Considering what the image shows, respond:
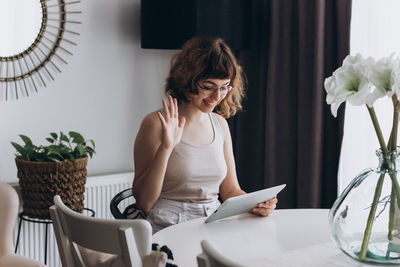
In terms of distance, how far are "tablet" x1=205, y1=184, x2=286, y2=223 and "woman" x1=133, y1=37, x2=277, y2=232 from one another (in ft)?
1.20

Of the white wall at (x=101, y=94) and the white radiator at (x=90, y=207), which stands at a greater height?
the white wall at (x=101, y=94)

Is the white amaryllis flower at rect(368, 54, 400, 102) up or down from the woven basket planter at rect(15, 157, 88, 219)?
up

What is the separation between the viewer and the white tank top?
2.16 m

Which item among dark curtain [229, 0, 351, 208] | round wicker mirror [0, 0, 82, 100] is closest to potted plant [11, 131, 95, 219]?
round wicker mirror [0, 0, 82, 100]

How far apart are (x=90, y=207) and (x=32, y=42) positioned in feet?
3.18

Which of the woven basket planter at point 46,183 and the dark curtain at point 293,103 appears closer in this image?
the woven basket planter at point 46,183

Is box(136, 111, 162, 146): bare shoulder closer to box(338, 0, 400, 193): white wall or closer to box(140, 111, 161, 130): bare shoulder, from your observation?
box(140, 111, 161, 130): bare shoulder

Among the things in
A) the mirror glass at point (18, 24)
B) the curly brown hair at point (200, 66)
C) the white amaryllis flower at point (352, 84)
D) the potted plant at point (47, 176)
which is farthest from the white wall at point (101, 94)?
the white amaryllis flower at point (352, 84)

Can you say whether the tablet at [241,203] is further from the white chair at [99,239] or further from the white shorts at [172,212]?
the white chair at [99,239]

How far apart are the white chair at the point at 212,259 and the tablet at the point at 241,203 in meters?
0.69

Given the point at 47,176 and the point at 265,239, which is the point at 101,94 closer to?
the point at 47,176

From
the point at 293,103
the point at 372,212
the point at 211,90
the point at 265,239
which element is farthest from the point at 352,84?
the point at 293,103

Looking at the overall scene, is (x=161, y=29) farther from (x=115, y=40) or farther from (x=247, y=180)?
(x=247, y=180)

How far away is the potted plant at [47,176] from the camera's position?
8.13ft
